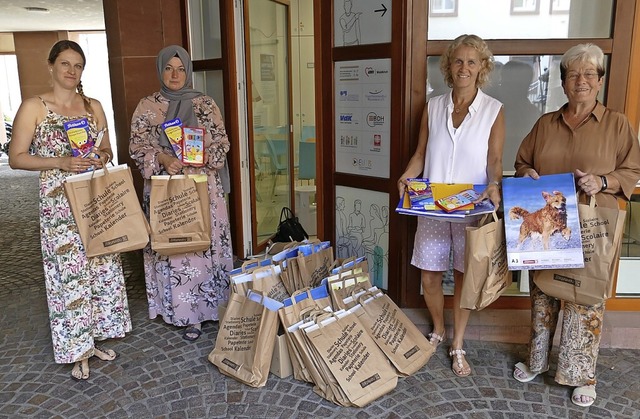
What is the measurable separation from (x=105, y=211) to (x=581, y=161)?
2.20 metres


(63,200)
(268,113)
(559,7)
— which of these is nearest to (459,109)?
(559,7)

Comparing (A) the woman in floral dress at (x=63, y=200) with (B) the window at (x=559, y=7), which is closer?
(A) the woman in floral dress at (x=63, y=200)

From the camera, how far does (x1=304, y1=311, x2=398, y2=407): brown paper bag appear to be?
95.4 inches

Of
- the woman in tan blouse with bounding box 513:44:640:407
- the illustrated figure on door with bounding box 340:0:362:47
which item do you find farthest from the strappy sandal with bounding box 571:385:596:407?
the illustrated figure on door with bounding box 340:0:362:47

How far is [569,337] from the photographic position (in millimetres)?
2396

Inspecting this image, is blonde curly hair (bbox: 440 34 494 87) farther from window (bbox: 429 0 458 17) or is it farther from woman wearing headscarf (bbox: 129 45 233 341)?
woman wearing headscarf (bbox: 129 45 233 341)

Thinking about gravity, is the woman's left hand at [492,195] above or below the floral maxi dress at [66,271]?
above

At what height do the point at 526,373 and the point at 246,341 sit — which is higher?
the point at 246,341

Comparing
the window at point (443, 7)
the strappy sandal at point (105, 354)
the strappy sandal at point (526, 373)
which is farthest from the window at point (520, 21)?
the strappy sandal at point (105, 354)

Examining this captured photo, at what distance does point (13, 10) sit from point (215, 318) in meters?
8.95

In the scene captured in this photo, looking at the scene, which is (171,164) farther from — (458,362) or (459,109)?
(458,362)

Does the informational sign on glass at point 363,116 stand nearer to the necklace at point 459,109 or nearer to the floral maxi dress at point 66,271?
the necklace at point 459,109

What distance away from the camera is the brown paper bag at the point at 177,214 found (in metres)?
2.79

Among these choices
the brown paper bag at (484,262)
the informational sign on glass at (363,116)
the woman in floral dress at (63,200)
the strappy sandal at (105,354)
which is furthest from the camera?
the informational sign on glass at (363,116)
